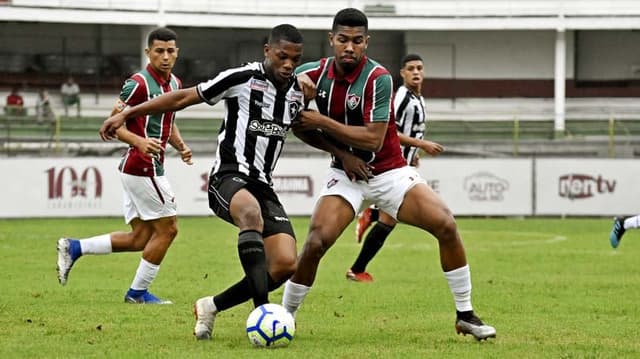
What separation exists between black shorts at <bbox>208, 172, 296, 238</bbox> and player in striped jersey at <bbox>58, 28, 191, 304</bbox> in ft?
9.10

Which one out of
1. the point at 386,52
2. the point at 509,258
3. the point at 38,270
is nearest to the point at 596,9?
the point at 386,52

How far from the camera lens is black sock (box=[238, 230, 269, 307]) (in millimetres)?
8125

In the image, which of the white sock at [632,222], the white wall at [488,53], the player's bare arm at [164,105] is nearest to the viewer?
the player's bare arm at [164,105]

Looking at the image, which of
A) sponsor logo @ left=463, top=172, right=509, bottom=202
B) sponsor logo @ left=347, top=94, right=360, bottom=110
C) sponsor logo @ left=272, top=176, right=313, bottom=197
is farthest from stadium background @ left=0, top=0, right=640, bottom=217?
sponsor logo @ left=347, top=94, right=360, bottom=110

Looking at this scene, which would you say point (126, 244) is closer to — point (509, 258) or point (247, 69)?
point (247, 69)

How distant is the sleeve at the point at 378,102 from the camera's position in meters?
8.86

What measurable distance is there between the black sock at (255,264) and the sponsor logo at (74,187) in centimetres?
1931

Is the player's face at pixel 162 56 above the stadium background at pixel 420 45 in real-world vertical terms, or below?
below

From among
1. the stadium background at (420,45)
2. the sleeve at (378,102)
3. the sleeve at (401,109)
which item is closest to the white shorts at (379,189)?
the sleeve at (378,102)

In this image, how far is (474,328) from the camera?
8703mm

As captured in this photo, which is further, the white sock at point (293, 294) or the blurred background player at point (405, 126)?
the blurred background player at point (405, 126)

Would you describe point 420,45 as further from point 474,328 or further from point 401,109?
point 474,328

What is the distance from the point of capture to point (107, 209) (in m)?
27.3

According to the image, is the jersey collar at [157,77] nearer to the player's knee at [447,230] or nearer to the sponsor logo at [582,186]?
the player's knee at [447,230]
